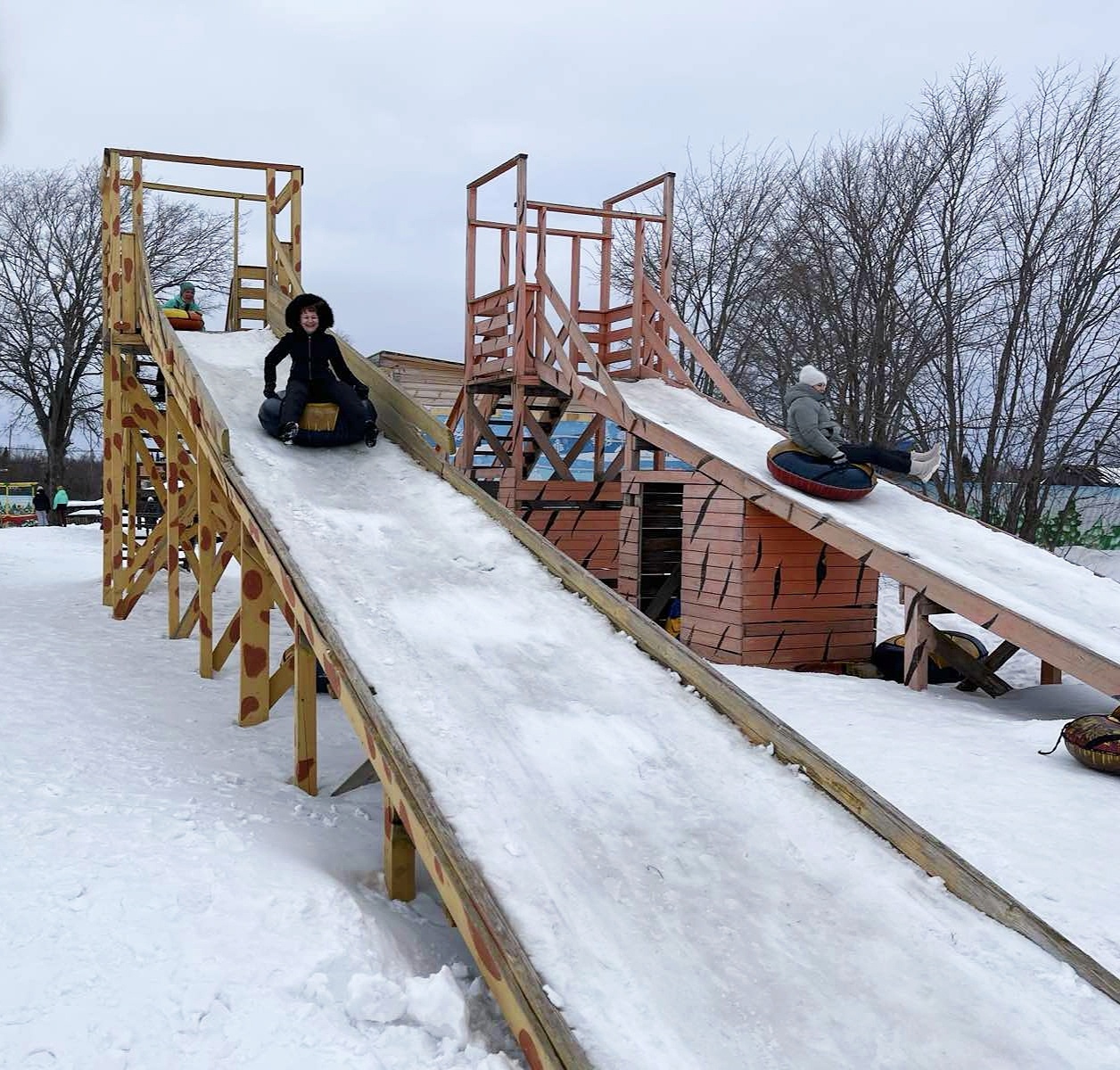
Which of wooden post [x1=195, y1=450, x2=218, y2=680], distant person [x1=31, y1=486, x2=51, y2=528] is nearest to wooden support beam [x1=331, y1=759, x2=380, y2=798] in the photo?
wooden post [x1=195, y1=450, x2=218, y2=680]

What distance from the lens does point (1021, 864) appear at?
4309 millimetres

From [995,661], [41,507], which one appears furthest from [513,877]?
[41,507]

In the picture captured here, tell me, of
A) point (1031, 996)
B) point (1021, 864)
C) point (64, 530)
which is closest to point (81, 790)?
point (1031, 996)

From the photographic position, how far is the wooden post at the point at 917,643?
7191mm

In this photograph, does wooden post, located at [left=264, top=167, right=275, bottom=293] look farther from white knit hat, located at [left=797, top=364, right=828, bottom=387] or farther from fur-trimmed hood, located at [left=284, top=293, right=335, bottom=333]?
white knit hat, located at [left=797, top=364, right=828, bottom=387]

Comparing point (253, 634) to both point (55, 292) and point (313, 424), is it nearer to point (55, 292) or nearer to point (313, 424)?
point (313, 424)

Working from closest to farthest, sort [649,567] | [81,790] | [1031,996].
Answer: [1031,996]
[81,790]
[649,567]

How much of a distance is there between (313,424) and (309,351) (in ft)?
2.08

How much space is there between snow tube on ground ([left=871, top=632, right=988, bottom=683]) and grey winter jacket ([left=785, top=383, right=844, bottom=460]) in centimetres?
165

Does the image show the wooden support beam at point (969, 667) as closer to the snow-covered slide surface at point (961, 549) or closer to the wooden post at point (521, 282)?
the snow-covered slide surface at point (961, 549)

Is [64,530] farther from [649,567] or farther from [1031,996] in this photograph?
[1031,996]

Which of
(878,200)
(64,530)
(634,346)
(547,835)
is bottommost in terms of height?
(64,530)

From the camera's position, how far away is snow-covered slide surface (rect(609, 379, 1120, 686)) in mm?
6480

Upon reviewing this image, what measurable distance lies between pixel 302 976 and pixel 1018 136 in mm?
14906
